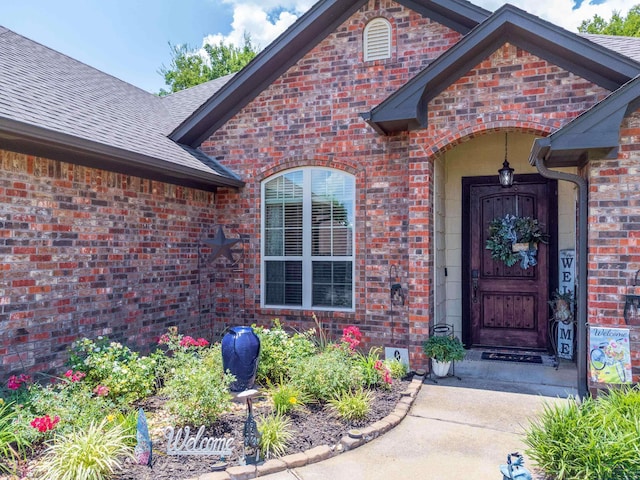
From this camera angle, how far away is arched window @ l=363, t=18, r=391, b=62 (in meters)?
6.74

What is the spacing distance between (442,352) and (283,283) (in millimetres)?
2591

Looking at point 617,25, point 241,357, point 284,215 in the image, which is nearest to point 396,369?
point 241,357

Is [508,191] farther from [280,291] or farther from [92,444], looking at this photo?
[92,444]

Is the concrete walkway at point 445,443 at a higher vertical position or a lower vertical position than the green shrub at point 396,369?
lower

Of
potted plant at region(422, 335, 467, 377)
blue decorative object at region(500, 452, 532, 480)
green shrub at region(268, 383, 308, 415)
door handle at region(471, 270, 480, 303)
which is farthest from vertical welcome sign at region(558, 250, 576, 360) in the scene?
blue decorative object at region(500, 452, 532, 480)

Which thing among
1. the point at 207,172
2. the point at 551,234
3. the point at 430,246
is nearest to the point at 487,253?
the point at 551,234

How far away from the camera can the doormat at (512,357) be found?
6.73 m

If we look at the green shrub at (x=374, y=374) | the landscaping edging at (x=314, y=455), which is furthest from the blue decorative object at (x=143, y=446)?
the green shrub at (x=374, y=374)

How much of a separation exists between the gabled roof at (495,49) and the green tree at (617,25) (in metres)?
18.3

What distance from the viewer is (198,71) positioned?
25812 millimetres

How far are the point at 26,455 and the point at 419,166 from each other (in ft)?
16.4

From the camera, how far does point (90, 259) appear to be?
214 inches

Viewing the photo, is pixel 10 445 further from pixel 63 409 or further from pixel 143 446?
pixel 143 446

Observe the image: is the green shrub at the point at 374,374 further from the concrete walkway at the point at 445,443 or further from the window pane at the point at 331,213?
the window pane at the point at 331,213
